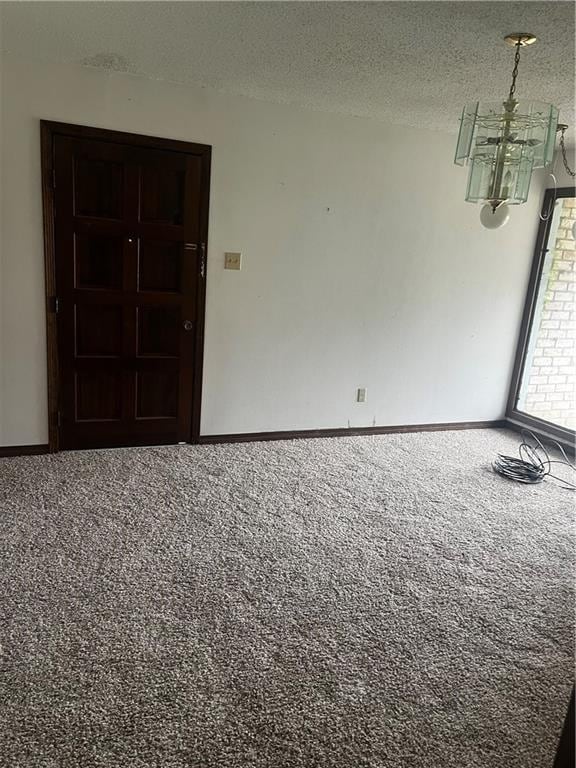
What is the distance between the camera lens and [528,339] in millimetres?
4809

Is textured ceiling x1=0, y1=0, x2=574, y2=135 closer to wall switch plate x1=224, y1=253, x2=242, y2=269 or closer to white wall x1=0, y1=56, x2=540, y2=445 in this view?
white wall x1=0, y1=56, x2=540, y2=445

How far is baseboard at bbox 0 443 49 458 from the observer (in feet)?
11.5

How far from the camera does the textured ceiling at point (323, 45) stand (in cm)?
224

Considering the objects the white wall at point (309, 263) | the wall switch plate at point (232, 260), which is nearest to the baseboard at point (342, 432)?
the white wall at point (309, 263)

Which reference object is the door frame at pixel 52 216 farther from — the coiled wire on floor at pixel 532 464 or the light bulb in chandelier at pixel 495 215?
the coiled wire on floor at pixel 532 464

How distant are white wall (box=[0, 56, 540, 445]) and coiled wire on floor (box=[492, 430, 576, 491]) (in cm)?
59

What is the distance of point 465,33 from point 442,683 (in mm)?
2582

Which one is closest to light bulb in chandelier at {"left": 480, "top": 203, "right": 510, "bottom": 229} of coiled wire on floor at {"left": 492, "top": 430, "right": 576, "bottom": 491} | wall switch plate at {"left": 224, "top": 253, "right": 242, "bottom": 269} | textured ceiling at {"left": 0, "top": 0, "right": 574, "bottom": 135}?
textured ceiling at {"left": 0, "top": 0, "right": 574, "bottom": 135}

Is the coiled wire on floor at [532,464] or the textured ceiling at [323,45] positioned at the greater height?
the textured ceiling at [323,45]

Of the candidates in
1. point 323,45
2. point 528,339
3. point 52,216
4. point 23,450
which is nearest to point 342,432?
point 528,339

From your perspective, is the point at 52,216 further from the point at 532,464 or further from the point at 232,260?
the point at 532,464

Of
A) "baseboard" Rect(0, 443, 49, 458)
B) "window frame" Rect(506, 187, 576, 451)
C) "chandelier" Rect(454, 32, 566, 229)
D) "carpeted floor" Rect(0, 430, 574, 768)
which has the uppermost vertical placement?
"chandelier" Rect(454, 32, 566, 229)

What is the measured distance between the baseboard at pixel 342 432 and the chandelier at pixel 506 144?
7.76 feet

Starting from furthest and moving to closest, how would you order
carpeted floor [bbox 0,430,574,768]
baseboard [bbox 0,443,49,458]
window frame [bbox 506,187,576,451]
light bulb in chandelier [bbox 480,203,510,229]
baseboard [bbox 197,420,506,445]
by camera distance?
window frame [bbox 506,187,576,451] → baseboard [bbox 197,420,506,445] → baseboard [bbox 0,443,49,458] → light bulb in chandelier [bbox 480,203,510,229] → carpeted floor [bbox 0,430,574,768]
